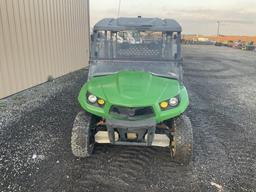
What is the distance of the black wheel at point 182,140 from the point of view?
3.55 meters

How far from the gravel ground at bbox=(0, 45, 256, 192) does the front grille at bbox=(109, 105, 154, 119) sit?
828mm

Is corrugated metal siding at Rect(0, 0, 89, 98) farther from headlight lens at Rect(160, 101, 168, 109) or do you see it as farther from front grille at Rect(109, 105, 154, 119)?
headlight lens at Rect(160, 101, 168, 109)

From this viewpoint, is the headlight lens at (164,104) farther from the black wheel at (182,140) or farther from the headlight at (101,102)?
the headlight at (101,102)

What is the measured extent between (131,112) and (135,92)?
0.28m

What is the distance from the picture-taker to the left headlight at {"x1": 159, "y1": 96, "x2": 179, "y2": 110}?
3.40 m

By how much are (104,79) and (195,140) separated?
207 centimetres

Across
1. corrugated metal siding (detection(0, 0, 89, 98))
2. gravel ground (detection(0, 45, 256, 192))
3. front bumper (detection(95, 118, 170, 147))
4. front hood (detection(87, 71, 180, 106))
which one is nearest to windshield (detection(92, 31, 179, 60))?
front hood (detection(87, 71, 180, 106))

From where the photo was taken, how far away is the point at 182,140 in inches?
140

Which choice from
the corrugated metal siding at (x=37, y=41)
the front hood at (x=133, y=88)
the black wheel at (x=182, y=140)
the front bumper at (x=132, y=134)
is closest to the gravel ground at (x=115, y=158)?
the black wheel at (x=182, y=140)

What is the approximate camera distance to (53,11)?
932 centimetres

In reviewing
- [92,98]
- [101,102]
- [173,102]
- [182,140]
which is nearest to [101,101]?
[101,102]

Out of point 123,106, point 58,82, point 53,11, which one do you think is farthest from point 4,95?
point 123,106

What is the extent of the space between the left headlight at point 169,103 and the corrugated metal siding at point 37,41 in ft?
16.5

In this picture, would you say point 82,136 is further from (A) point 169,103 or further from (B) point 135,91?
(A) point 169,103
